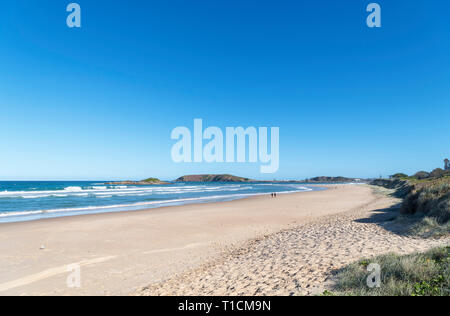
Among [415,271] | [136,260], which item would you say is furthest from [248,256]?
[415,271]

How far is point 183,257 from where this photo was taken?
870 cm

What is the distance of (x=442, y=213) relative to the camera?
959cm

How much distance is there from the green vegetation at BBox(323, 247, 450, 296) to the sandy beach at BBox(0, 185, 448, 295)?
51 centimetres

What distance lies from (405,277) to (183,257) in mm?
6585

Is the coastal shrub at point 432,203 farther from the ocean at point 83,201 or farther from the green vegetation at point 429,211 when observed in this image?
the ocean at point 83,201

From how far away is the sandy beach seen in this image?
19.3 feet

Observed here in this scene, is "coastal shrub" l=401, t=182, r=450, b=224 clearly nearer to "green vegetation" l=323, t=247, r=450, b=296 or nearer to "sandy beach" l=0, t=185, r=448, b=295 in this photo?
"sandy beach" l=0, t=185, r=448, b=295
